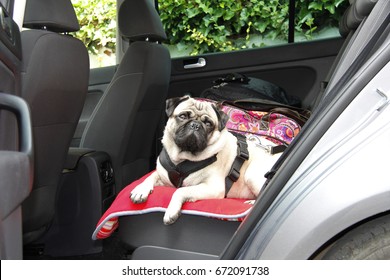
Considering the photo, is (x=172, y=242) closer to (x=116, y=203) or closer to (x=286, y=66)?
(x=116, y=203)

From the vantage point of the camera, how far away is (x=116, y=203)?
238cm

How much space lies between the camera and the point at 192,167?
2.53 metres

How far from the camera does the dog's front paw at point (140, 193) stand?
229 cm

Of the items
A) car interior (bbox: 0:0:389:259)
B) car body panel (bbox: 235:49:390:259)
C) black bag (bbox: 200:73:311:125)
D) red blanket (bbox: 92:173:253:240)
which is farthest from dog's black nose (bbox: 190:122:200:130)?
car body panel (bbox: 235:49:390:259)

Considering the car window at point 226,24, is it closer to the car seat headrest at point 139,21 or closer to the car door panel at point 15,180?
the car seat headrest at point 139,21

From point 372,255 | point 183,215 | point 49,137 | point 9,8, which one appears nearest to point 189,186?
point 183,215

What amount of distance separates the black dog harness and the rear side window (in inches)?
61.3

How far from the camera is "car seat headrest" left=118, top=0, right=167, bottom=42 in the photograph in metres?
3.30

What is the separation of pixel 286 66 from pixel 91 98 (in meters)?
1.39

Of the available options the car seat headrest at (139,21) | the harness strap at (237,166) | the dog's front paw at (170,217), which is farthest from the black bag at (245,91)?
the dog's front paw at (170,217)

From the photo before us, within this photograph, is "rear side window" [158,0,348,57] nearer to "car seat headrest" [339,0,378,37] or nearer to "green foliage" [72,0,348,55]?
"green foliage" [72,0,348,55]

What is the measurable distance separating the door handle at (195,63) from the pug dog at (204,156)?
1491mm

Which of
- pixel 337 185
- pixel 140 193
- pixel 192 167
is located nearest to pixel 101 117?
pixel 192 167

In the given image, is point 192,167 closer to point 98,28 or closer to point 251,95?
point 251,95
